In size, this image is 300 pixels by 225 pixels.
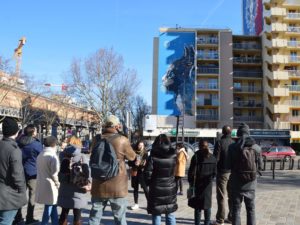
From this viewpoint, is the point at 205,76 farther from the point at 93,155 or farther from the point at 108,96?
the point at 93,155

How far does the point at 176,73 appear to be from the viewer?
62.2 m

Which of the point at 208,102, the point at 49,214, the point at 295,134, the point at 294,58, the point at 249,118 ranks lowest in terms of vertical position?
the point at 49,214

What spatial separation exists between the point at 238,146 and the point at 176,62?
186ft

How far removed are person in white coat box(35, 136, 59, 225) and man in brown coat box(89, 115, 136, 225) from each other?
142 cm

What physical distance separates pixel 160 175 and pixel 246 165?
164cm

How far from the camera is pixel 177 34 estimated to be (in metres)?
63.5

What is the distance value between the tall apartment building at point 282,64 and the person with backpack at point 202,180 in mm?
54809

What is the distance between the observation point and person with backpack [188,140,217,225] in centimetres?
673

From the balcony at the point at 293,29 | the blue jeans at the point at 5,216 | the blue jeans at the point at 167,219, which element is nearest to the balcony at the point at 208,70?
the balcony at the point at 293,29

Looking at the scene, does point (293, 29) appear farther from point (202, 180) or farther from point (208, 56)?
point (202, 180)

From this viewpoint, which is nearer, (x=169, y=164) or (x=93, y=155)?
(x=93, y=155)

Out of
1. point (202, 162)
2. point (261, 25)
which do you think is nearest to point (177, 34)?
point (261, 25)

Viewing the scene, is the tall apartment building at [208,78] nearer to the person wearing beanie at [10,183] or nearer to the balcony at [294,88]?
the balcony at [294,88]

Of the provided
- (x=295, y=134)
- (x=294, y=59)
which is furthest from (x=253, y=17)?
(x=295, y=134)
